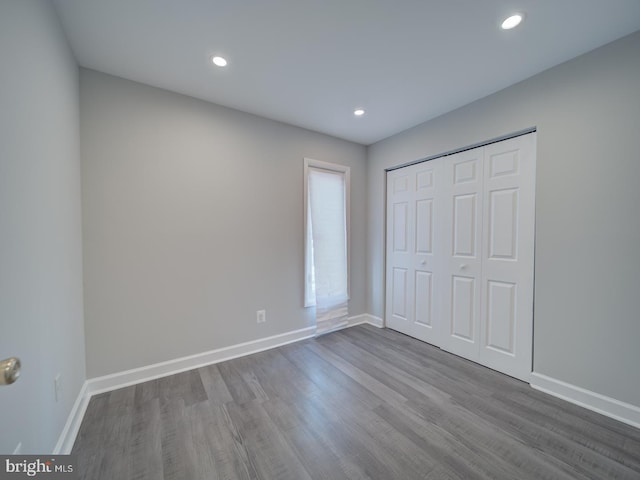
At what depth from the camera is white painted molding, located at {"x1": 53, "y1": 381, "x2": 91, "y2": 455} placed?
1.38m

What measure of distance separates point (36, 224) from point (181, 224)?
1119 millimetres

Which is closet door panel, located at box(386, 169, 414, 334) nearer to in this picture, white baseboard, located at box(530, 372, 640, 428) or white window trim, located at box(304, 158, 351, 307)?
white window trim, located at box(304, 158, 351, 307)

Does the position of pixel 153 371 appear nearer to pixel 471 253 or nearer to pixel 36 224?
pixel 36 224

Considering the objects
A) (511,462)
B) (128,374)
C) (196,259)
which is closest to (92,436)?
(128,374)

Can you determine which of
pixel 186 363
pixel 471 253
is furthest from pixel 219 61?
pixel 471 253

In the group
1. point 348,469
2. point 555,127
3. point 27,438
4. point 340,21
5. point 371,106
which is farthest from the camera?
point 371,106

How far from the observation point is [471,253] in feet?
8.21

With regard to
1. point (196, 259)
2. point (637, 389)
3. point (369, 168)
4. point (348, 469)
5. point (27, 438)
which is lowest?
point (348, 469)

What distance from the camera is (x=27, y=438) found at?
1.03 metres

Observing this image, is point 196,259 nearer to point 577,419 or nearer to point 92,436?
point 92,436

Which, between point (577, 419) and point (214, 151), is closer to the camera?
point (577, 419)

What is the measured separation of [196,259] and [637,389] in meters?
3.42

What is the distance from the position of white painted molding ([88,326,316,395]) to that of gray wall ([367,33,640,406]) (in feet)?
7.82

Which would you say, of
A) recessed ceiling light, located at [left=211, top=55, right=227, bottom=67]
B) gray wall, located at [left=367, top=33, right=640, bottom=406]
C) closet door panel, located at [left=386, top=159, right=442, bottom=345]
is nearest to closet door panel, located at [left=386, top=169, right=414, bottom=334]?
closet door panel, located at [left=386, top=159, right=442, bottom=345]
